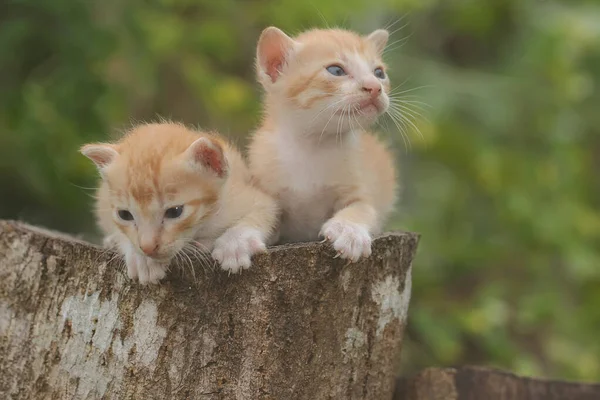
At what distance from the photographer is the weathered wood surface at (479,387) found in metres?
2.36

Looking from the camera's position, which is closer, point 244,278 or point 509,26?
point 244,278

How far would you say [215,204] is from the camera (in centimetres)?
205

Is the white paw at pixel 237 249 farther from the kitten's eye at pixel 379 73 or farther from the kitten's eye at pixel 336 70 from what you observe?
the kitten's eye at pixel 379 73

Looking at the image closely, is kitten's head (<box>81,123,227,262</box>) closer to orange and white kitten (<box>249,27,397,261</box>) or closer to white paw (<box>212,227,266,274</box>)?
white paw (<box>212,227,266,274</box>)

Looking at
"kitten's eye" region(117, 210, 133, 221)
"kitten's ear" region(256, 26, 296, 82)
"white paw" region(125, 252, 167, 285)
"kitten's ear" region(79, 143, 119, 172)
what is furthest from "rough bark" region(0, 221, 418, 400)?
"kitten's ear" region(256, 26, 296, 82)

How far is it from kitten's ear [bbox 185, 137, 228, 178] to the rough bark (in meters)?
0.28

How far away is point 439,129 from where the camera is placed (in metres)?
4.64

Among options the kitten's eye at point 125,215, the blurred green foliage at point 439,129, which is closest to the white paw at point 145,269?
the kitten's eye at point 125,215

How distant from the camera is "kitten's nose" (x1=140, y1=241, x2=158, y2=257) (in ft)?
6.09

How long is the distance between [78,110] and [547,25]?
289 cm

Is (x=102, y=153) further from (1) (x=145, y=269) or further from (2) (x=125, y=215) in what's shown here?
(1) (x=145, y=269)

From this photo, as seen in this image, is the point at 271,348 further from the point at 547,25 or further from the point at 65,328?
the point at 547,25

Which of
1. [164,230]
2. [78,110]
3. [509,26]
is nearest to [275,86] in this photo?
[164,230]

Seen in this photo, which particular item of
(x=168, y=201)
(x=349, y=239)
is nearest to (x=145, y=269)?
(x=168, y=201)
